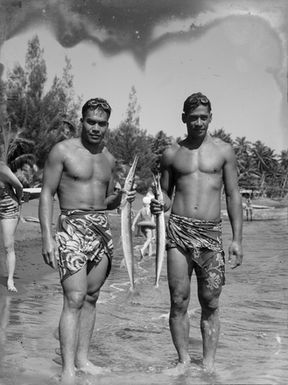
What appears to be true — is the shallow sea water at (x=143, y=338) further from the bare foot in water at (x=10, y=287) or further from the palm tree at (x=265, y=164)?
the palm tree at (x=265, y=164)

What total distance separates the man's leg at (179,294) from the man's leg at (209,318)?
11cm

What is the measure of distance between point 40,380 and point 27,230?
13.7 m

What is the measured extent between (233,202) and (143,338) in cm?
180

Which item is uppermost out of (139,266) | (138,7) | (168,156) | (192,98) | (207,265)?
(138,7)

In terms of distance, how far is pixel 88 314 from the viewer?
177 inches

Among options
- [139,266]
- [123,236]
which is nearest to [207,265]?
[123,236]

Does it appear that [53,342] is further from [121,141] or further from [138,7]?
[121,141]

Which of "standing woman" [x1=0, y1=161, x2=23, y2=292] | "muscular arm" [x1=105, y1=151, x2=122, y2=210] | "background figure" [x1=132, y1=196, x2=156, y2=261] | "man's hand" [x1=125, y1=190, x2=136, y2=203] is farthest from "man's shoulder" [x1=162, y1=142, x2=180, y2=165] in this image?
"background figure" [x1=132, y1=196, x2=156, y2=261]

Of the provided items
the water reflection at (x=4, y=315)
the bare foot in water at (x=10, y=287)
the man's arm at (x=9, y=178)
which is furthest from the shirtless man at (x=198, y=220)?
the bare foot in water at (x=10, y=287)

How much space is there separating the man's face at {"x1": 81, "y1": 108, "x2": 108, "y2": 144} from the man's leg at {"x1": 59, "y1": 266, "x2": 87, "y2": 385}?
933 mm

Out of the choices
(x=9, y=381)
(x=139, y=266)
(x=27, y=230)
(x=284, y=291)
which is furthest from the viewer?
(x=27, y=230)

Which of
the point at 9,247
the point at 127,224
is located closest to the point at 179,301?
the point at 127,224

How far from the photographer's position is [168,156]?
15.2 ft

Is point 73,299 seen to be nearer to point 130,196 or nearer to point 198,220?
point 130,196
